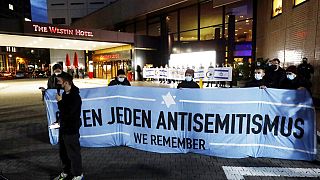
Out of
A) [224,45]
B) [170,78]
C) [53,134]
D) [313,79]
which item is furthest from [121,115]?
[224,45]

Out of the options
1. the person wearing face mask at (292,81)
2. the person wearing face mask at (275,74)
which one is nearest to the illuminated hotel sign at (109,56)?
the person wearing face mask at (275,74)

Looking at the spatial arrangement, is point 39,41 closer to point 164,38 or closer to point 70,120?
point 164,38

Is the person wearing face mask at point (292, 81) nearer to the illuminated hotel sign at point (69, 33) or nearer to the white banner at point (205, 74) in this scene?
the white banner at point (205, 74)

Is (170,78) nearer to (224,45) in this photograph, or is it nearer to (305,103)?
(224,45)

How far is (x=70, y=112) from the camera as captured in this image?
13.6 ft

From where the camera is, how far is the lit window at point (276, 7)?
16508 mm

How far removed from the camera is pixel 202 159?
210 inches

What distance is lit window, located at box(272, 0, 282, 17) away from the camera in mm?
16508

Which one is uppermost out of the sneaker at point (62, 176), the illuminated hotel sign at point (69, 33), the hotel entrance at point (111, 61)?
the illuminated hotel sign at point (69, 33)

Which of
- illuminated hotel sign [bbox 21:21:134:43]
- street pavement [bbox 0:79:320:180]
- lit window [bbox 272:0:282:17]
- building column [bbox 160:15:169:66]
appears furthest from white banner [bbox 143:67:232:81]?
street pavement [bbox 0:79:320:180]

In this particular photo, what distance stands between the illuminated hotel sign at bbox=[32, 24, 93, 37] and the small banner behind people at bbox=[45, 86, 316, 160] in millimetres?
19005

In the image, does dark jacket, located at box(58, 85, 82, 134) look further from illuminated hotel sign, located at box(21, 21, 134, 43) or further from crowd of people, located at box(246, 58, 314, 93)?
illuminated hotel sign, located at box(21, 21, 134, 43)

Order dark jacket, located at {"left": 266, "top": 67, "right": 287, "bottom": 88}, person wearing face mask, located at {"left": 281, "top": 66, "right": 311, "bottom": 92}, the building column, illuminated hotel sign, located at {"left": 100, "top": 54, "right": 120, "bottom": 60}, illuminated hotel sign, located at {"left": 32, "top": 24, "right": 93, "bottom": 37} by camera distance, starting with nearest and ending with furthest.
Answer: person wearing face mask, located at {"left": 281, "top": 66, "right": 311, "bottom": 92} < dark jacket, located at {"left": 266, "top": 67, "right": 287, "bottom": 88} < illuminated hotel sign, located at {"left": 32, "top": 24, "right": 93, "bottom": 37} < the building column < illuminated hotel sign, located at {"left": 100, "top": 54, "right": 120, "bottom": 60}

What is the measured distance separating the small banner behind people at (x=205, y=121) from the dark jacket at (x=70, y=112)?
196 centimetres
